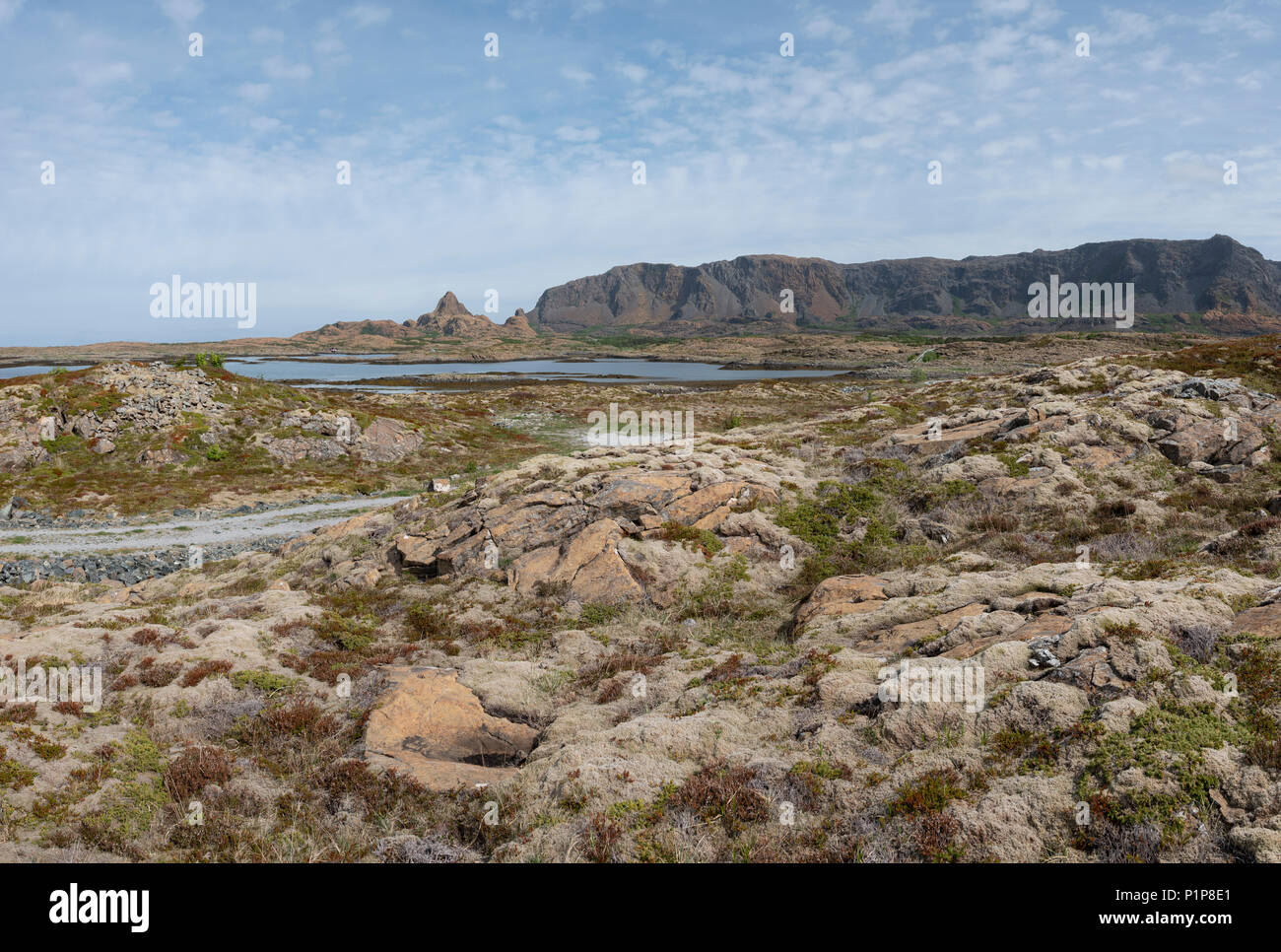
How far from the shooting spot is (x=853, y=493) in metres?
29.4

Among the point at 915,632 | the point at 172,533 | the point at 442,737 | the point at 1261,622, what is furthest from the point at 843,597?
the point at 172,533

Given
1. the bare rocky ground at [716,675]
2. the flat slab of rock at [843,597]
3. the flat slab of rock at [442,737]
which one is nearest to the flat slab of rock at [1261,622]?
the bare rocky ground at [716,675]

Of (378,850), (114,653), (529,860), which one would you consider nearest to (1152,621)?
(529,860)

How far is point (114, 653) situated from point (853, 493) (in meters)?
28.3

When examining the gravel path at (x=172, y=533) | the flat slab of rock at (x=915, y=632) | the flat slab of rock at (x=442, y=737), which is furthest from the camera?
the gravel path at (x=172, y=533)

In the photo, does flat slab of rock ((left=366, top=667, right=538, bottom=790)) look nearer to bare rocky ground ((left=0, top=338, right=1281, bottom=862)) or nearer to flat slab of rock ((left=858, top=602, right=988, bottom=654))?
bare rocky ground ((left=0, top=338, right=1281, bottom=862))

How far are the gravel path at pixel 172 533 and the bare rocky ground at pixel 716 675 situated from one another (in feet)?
31.0

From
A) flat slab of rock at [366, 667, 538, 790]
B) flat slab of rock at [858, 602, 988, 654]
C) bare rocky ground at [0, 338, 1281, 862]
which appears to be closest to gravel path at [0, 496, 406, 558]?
bare rocky ground at [0, 338, 1281, 862]

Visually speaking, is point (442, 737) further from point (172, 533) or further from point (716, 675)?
point (172, 533)

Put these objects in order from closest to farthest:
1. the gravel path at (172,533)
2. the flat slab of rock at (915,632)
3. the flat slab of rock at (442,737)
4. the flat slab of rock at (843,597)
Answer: the flat slab of rock at (442,737), the flat slab of rock at (915,632), the flat slab of rock at (843,597), the gravel path at (172,533)

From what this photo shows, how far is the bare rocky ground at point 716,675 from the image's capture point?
8.78 m

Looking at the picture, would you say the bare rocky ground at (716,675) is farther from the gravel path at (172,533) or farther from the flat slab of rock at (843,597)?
the gravel path at (172,533)

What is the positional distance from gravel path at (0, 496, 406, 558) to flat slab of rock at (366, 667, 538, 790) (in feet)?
106

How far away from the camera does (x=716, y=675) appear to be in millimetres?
15117
